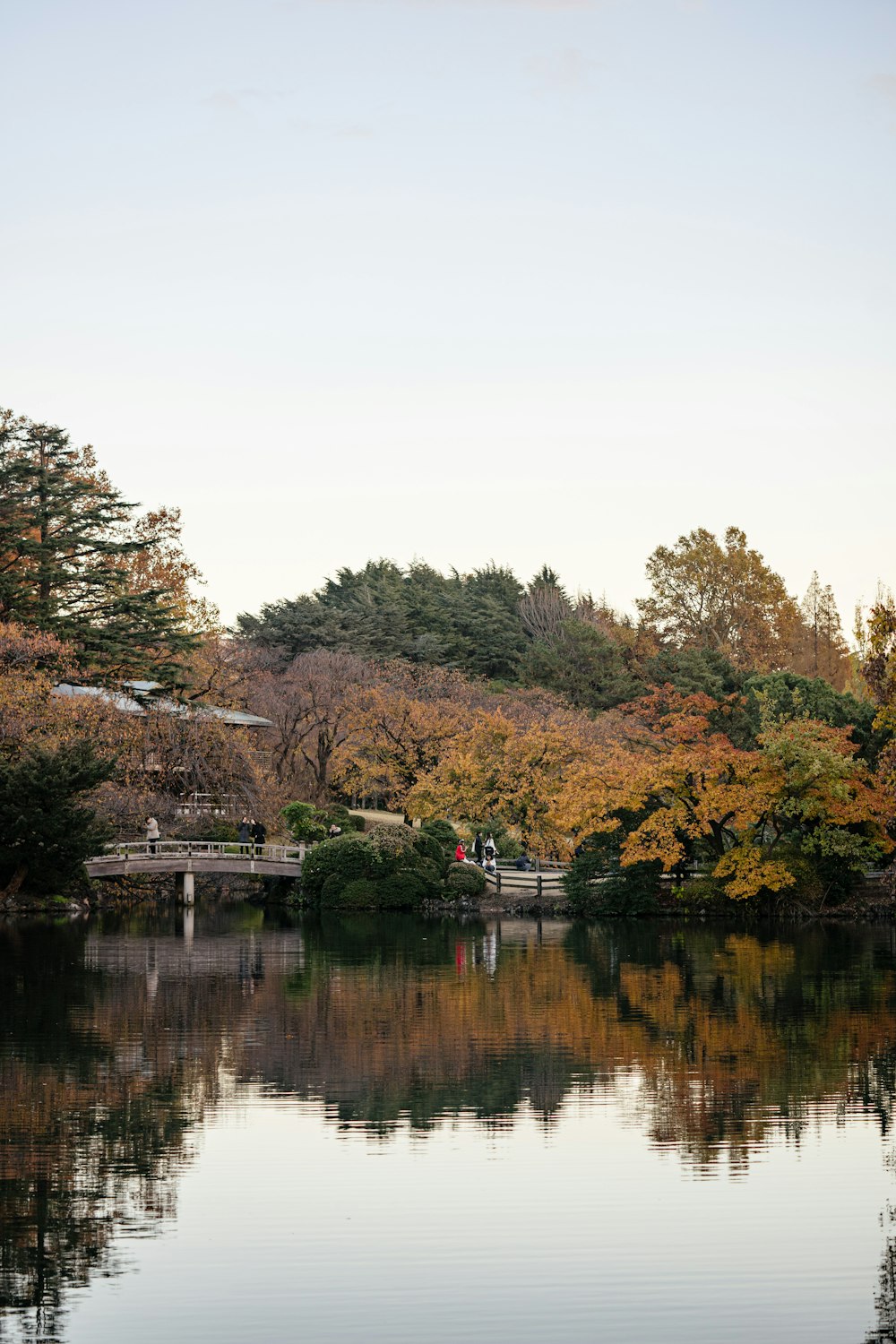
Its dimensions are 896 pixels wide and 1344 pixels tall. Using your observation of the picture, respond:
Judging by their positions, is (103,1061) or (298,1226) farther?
(103,1061)

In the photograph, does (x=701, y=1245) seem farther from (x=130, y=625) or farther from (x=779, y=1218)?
(x=130, y=625)

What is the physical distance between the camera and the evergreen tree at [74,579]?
152 feet

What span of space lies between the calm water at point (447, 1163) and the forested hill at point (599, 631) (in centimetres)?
4914

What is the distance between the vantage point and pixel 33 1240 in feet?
34.8

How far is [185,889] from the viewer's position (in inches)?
1853

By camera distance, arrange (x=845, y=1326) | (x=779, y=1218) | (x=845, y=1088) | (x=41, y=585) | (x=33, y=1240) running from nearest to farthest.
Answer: (x=845, y=1326)
(x=33, y=1240)
(x=779, y=1218)
(x=845, y=1088)
(x=41, y=585)

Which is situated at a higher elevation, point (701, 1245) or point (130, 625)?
point (130, 625)

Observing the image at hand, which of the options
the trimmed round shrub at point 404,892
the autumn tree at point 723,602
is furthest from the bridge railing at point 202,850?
the autumn tree at point 723,602

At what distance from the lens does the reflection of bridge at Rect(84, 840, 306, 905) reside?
45.5 m

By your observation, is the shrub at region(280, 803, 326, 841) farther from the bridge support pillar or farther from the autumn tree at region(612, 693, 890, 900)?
the autumn tree at region(612, 693, 890, 900)

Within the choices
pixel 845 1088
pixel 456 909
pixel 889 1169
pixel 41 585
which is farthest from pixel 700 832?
pixel 889 1169

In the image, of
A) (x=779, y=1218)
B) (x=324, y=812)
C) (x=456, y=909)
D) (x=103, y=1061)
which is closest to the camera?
(x=779, y=1218)

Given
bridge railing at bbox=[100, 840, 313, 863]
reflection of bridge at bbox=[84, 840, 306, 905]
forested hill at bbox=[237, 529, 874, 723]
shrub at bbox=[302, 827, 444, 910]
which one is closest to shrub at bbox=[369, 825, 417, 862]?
shrub at bbox=[302, 827, 444, 910]

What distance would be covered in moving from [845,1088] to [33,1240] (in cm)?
841
